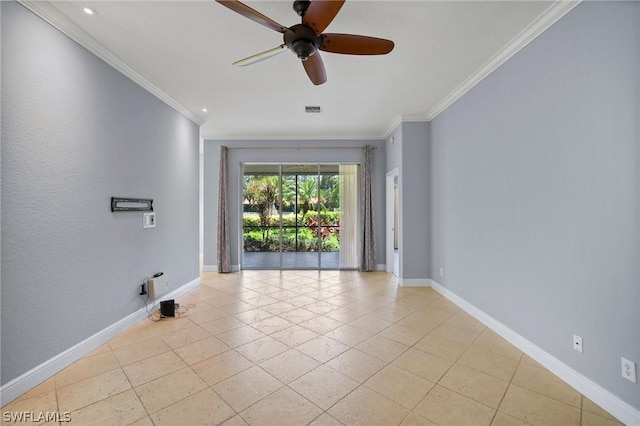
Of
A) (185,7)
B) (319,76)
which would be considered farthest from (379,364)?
(185,7)

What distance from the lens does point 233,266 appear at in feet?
19.5

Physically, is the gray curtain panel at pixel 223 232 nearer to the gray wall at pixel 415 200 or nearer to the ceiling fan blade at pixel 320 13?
the gray wall at pixel 415 200

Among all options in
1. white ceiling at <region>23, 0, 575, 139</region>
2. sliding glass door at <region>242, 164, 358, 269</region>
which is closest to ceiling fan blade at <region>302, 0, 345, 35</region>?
white ceiling at <region>23, 0, 575, 139</region>

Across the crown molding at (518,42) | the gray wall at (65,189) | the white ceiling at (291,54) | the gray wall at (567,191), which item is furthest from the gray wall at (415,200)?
the gray wall at (65,189)

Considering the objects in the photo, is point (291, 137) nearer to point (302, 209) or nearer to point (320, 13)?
point (302, 209)

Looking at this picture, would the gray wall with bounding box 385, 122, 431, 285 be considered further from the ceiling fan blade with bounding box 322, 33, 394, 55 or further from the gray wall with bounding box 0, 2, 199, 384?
the gray wall with bounding box 0, 2, 199, 384

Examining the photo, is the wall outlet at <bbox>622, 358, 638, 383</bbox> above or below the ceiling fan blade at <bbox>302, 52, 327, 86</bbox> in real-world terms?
below

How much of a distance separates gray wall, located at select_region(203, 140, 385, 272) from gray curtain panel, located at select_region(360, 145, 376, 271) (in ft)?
0.58

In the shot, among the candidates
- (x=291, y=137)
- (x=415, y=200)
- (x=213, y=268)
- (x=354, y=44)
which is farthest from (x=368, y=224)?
(x=354, y=44)

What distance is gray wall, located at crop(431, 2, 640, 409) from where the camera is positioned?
1.74 meters

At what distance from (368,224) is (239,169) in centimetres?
303

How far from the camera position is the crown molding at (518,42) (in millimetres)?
2135

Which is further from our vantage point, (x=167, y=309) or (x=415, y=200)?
(x=415, y=200)

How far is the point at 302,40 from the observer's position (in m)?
1.96
